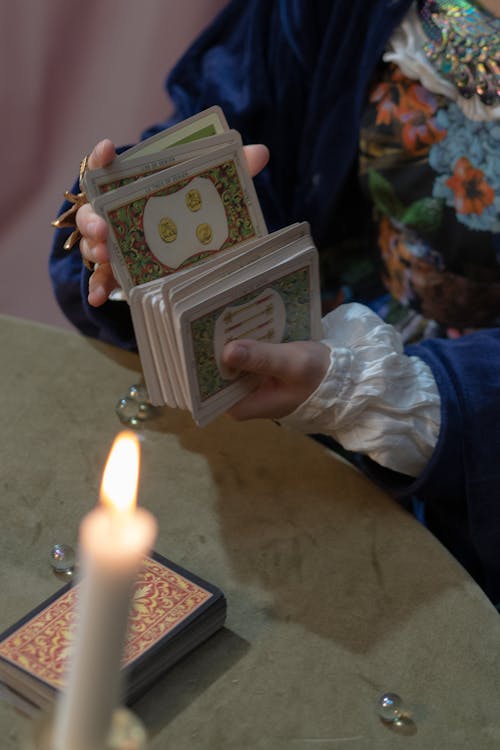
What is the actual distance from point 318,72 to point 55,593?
0.84 meters

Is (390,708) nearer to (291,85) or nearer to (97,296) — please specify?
(97,296)

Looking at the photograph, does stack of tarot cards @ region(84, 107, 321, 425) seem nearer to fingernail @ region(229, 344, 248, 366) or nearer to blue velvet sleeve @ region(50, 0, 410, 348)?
fingernail @ region(229, 344, 248, 366)

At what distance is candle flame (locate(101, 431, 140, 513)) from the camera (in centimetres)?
32

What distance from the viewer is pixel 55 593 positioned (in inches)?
26.7

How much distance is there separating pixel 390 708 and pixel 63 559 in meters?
0.27

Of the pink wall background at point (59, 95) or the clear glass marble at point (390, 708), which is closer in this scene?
the clear glass marble at point (390, 708)

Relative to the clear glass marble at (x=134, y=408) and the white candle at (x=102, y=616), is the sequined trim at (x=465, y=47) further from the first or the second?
the white candle at (x=102, y=616)

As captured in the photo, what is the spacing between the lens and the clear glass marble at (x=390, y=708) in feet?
2.09

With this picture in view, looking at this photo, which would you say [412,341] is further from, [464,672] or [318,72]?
[464,672]

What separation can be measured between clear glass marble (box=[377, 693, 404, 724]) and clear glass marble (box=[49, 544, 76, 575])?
0.25 m

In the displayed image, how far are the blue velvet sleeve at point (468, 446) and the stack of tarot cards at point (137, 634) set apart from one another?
0.92ft

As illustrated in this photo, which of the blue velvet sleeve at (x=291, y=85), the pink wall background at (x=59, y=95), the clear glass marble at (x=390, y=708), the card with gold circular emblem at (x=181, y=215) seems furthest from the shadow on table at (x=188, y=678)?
the pink wall background at (x=59, y=95)

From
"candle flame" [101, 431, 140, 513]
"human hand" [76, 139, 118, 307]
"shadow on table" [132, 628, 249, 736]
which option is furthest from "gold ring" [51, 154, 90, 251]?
"candle flame" [101, 431, 140, 513]

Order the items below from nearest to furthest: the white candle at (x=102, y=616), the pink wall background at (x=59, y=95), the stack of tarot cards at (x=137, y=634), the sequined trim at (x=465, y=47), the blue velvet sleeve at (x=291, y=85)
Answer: the white candle at (x=102, y=616) → the stack of tarot cards at (x=137, y=634) → the sequined trim at (x=465, y=47) → the blue velvet sleeve at (x=291, y=85) → the pink wall background at (x=59, y=95)
